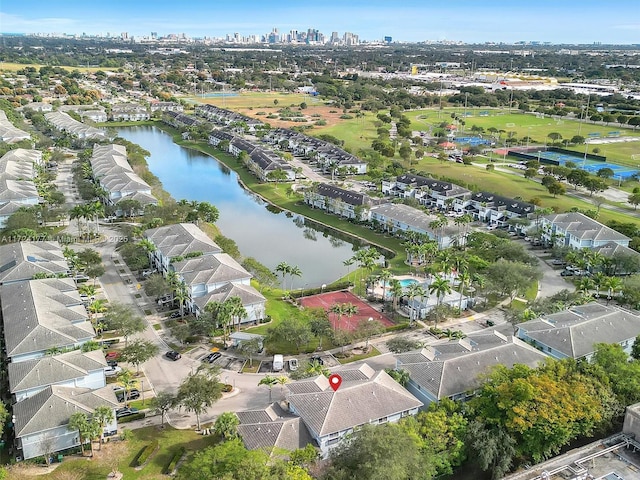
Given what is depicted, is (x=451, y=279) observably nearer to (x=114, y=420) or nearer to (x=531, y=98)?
(x=114, y=420)

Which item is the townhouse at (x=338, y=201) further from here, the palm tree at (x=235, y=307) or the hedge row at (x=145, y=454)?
the hedge row at (x=145, y=454)

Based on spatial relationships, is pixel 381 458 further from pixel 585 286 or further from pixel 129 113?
pixel 129 113

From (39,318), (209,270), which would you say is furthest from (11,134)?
(39,318)

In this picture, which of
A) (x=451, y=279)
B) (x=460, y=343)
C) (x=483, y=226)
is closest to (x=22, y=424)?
(x=460, y=343)

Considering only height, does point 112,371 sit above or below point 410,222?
below

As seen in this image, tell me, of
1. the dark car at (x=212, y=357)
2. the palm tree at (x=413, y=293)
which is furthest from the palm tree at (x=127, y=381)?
the palm tree at (x=413, y=293)

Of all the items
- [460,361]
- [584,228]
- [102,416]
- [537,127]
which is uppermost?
[537,127]

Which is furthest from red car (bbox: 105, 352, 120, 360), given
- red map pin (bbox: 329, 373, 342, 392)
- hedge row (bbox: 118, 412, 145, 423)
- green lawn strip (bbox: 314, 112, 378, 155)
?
green lawn strip (bbox: 314, 112, 378, 155)
